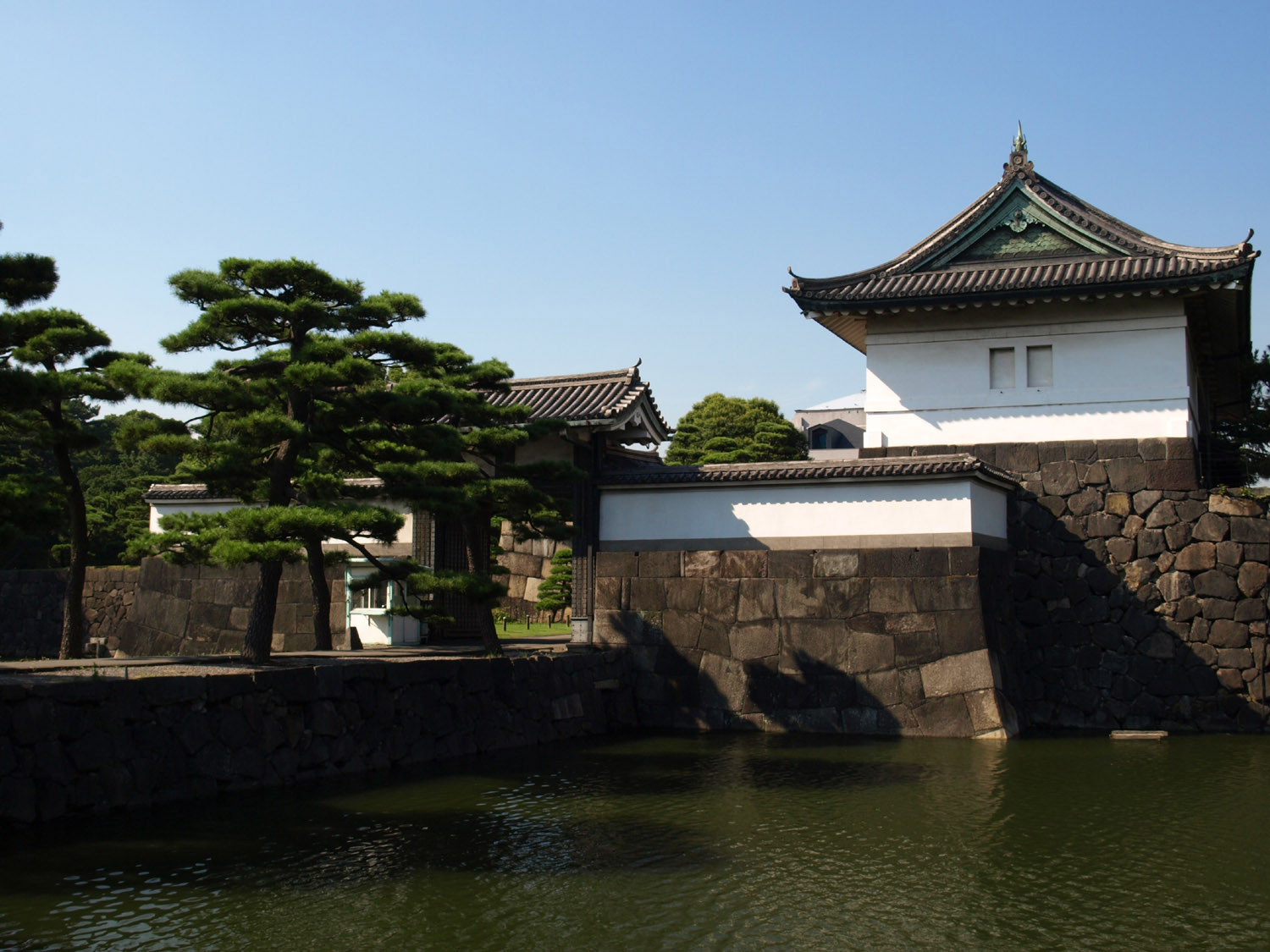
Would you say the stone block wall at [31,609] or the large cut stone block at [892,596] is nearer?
the large cut stone block at [892,596]

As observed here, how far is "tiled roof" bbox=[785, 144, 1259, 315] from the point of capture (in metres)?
14.2

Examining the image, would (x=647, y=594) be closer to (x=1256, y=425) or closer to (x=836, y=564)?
(x=836, y=564)

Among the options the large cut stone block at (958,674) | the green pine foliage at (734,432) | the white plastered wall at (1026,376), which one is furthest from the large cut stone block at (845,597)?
the green pine foliage at (734,432)

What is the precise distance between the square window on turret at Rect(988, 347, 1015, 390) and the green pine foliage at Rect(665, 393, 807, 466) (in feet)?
52.8

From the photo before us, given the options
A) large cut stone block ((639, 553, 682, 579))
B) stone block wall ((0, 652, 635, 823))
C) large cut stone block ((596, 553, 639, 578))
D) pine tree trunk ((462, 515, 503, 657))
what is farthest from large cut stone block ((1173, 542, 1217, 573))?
pine tree trunk ((462, 515, 503, 657))

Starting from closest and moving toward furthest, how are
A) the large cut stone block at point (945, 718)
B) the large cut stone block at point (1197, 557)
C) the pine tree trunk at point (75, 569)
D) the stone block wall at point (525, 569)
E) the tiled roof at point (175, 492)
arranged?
the pine tree trunk at point (75, 569) < the large cut stone block at point (945, 718) < the large cut stone block at point (1197, 557) < the tiled roof at point (175, 492) < the stone block wall at point (525, 569)

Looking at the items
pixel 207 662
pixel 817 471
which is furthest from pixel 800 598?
pixel 207 662

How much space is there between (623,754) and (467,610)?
17.1 feet

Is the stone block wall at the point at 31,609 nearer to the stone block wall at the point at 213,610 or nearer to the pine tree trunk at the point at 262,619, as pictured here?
the stone block wall at the point at 213,610

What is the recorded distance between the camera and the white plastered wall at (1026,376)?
14430 mm

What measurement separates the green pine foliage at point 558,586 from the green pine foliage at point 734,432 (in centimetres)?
709

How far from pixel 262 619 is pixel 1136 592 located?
407 inches

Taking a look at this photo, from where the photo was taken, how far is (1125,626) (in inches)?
553

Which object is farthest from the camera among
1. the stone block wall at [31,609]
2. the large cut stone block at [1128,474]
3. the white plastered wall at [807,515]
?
the stone block wall at [31,609]
